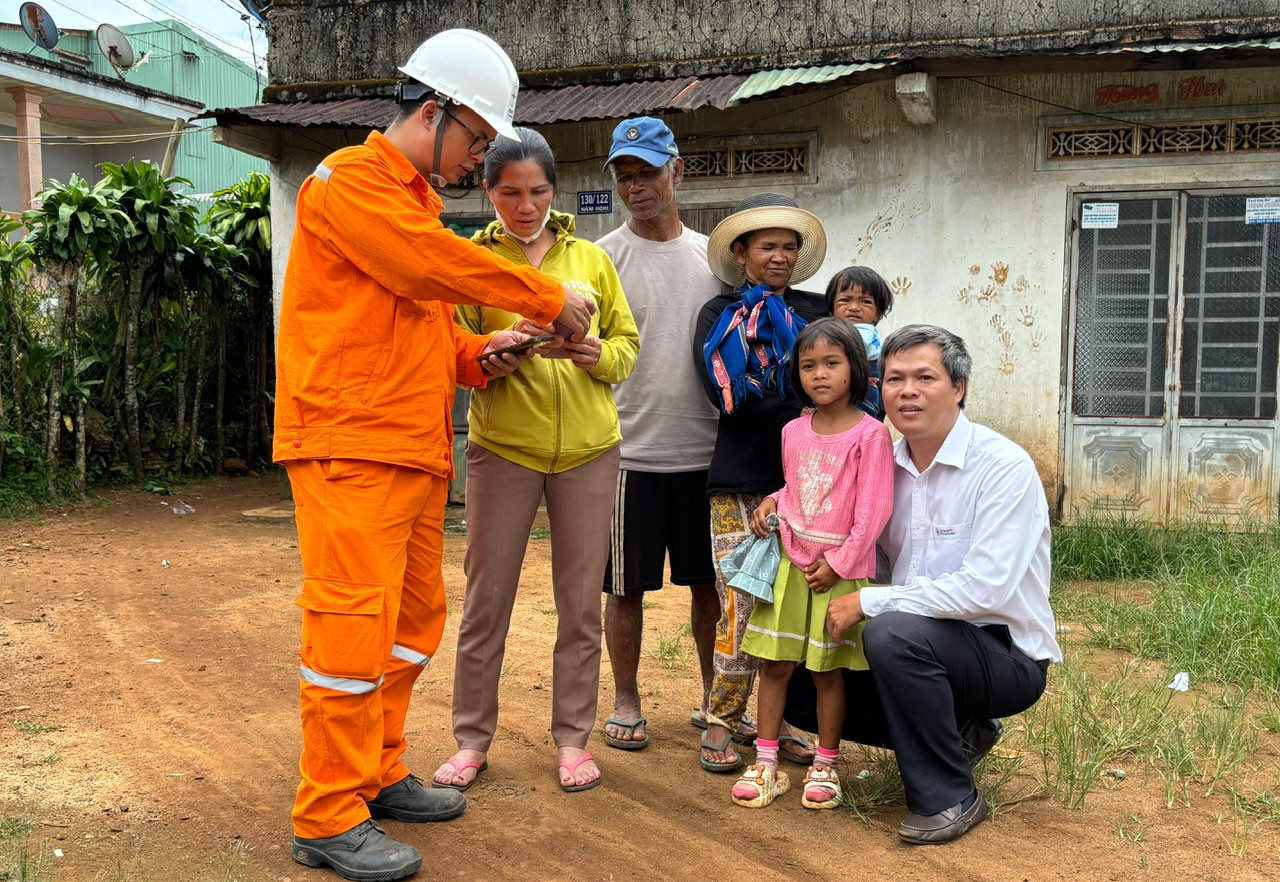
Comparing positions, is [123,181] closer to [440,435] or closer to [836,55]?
[836,55]

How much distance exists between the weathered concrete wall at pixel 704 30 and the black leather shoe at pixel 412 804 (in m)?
5.44

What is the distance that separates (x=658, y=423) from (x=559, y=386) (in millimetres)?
486

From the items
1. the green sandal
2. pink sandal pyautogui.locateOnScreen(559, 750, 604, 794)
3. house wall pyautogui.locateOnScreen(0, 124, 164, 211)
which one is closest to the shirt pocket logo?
the green sandal

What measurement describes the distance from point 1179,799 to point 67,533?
7275 mm

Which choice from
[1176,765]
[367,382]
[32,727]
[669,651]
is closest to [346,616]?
[367,382]

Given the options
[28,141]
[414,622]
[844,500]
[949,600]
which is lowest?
[414,622]

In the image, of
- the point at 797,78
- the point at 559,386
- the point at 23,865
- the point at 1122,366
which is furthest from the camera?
the point at 1122,366

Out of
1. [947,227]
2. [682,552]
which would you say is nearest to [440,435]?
[682,552]

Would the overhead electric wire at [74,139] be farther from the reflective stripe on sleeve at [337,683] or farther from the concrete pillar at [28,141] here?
the reflective stripe on sleeve at [337,683]

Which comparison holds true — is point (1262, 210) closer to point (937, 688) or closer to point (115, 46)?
point (937, 688)

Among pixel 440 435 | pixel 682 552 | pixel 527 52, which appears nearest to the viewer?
pixel 440 435

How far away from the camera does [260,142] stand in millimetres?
8781

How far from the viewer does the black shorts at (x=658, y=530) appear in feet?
12.2

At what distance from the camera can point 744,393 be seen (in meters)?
3.48
